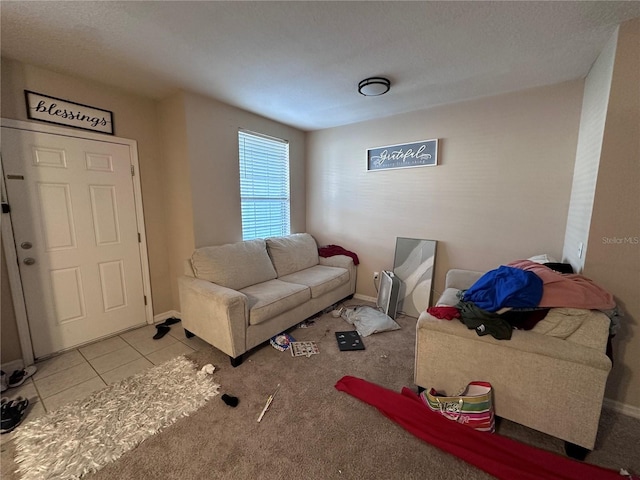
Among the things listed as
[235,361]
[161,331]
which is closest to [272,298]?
[235,361]

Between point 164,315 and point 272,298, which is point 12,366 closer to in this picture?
→ point 164,315

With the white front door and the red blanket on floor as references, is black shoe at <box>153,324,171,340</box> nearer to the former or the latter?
the white front door

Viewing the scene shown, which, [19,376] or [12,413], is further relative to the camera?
[19,376]

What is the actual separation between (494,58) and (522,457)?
8.46 ft

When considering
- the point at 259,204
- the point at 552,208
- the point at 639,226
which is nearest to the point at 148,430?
the point at 259,204

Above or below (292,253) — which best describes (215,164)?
above

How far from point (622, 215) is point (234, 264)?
118 inches

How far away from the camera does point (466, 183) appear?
2.85 m

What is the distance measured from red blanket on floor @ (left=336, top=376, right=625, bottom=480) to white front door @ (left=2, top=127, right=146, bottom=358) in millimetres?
2695

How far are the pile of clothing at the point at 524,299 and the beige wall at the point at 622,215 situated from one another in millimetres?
270

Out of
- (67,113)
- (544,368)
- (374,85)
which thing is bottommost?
(544,368)

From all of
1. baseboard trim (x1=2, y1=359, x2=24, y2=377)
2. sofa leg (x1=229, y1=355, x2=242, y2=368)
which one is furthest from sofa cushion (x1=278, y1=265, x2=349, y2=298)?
baseboard trim (x1=2, y1=359, x2=24, y2=377)

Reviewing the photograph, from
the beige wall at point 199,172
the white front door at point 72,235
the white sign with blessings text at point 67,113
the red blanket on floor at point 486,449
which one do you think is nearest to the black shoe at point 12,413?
the white front door at point 72,235

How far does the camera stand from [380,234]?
3.52 metres
